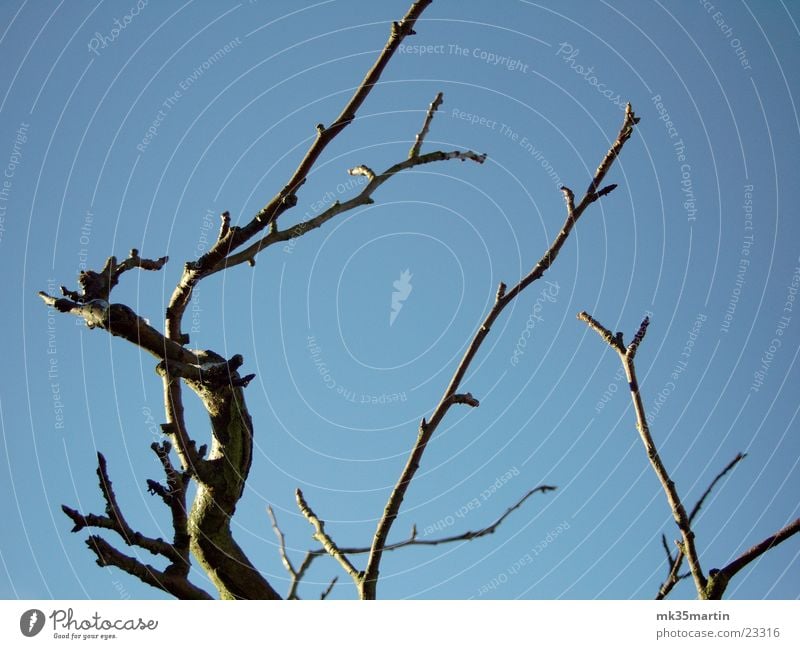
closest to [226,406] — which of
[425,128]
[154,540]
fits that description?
[154,540]

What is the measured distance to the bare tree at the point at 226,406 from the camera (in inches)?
154

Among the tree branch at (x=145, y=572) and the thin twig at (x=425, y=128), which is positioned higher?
the thin twig at (x=425, y=128)

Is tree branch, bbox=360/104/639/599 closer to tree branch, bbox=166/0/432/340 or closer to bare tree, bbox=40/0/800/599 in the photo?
bare tree, bbox=40/0/800/599

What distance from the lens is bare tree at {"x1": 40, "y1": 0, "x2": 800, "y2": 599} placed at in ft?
12.8

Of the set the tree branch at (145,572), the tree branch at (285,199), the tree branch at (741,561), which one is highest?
the tree branch at (285,199)

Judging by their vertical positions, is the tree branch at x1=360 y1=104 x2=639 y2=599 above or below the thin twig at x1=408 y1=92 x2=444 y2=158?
below

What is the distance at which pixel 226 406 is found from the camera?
14.9 ft

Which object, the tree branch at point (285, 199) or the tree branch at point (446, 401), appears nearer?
the tree branch at point (285, 199)

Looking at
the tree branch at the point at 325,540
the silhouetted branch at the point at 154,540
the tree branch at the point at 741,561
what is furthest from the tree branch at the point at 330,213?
the tree branch at the point at 741,561

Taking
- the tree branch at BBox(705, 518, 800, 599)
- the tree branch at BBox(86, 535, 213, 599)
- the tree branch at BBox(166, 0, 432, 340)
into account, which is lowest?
the tree branch at BBox(86, 535, 213, 599)

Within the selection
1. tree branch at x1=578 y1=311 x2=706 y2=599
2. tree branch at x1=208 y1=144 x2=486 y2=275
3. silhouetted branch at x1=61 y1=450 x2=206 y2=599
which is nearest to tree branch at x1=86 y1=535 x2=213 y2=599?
silhouetted branch at x1=61 y1=450 x2=206 y2=599

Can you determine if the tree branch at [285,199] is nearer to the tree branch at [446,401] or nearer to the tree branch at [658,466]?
the tree branch at [446,401]
